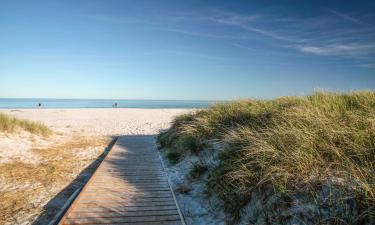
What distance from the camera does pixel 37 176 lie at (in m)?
7.70

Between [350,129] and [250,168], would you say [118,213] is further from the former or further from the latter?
[350,129]

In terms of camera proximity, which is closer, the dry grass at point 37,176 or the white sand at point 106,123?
the dry grass at point 37,176

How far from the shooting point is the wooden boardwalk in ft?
15.6

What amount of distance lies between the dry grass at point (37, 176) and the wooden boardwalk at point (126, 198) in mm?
1029

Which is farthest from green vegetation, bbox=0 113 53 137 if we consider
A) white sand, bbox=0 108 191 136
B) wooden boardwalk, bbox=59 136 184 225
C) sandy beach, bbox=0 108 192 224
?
wooden boardwalk, bbox=59 136 184 225

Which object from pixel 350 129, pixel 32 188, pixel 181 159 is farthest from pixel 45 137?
pixel 350 129

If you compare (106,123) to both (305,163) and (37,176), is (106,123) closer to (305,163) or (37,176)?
(37,176)

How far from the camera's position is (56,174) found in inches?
313

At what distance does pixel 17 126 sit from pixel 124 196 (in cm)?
841

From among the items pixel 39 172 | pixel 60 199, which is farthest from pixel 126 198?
pixel 39 172

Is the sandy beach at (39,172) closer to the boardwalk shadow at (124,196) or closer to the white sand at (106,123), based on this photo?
the boardwalk shadow at (124,196)

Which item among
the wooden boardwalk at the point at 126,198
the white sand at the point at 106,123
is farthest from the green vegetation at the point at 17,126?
the wooden boardwalk at the point at 126,198

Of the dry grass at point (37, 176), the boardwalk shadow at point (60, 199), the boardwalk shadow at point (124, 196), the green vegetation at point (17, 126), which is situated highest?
the green vegetation at point (17, 126)

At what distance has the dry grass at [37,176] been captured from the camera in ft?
18.5
